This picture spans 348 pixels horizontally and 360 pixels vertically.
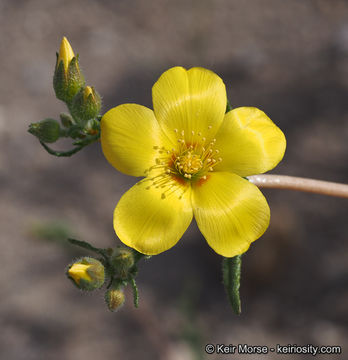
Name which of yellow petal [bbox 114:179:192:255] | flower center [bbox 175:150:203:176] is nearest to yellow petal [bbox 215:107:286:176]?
flower center [bbox 175:150:203:176]

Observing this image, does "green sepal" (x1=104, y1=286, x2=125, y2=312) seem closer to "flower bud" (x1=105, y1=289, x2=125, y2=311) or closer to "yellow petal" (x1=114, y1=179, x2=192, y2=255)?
"flower bud" (x1=105, y1=289, x2=125, y2=311)

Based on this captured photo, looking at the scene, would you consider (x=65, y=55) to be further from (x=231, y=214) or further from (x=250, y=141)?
(x=231, y=214)

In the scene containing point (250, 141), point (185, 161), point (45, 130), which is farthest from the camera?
point (185, 161)

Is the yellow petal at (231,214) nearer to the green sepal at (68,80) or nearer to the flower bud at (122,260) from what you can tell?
the flower bud at (122,260)

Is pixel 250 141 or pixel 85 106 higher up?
pixel 85 106

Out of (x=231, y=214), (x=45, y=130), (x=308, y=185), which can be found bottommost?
(x=231, y=214)

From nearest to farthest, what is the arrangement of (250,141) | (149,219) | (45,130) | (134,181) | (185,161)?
1. (149,219)
2. (250,141)
3. (45,130)
4. (185,161)
5. (134,181)

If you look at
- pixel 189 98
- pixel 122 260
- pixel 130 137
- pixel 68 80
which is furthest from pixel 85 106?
pixel 122 260
